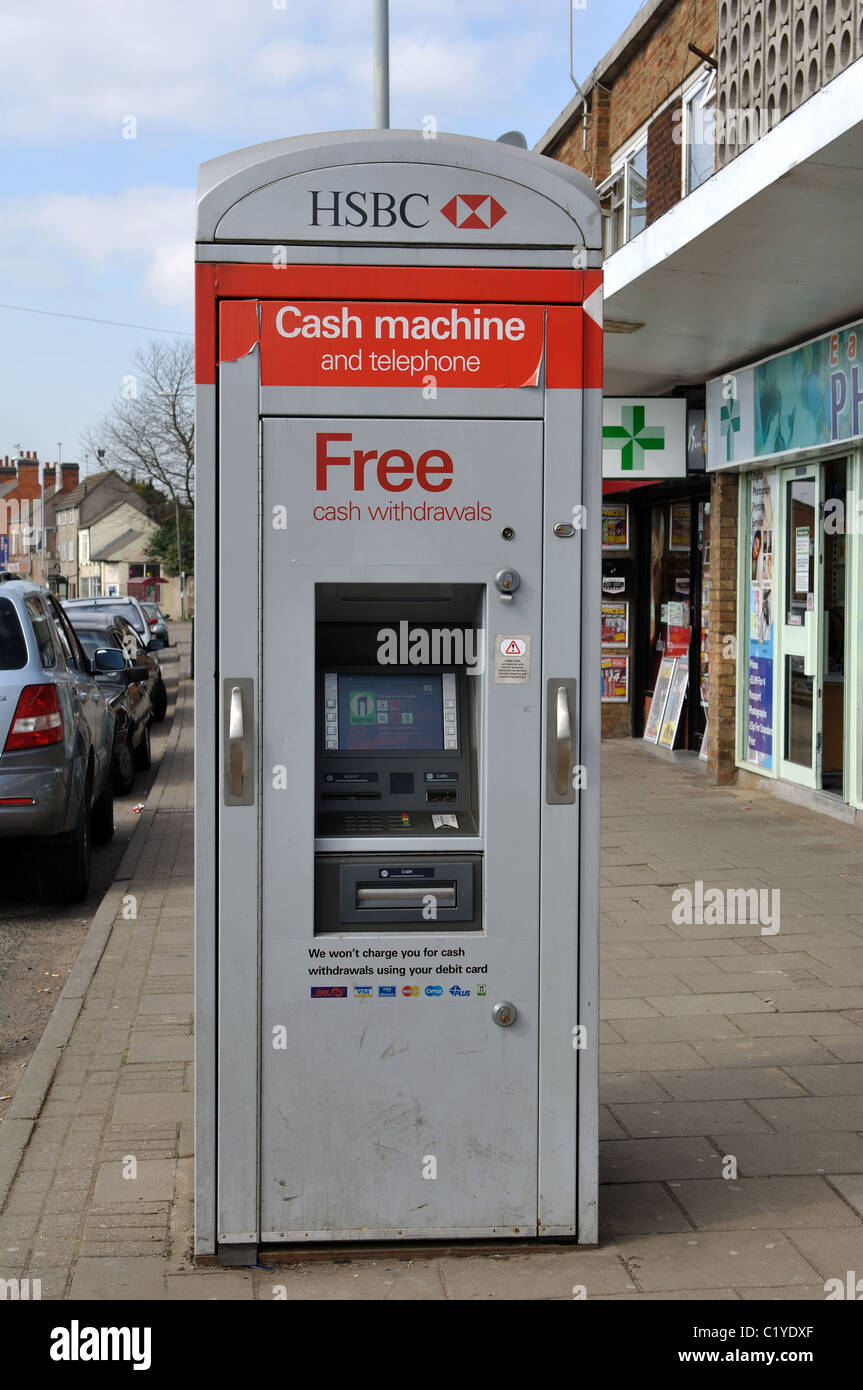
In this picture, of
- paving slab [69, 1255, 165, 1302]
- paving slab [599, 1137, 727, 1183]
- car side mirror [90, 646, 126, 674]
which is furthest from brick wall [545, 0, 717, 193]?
paving slab [69, 1255, 165, 1302]

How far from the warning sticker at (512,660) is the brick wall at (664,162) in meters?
10.0

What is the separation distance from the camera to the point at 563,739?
373 cm

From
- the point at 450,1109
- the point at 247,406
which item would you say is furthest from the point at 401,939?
the point at 247,406

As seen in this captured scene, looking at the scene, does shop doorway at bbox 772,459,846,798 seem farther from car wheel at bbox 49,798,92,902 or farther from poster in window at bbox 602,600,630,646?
car wheel at bbox 49,798,92,902

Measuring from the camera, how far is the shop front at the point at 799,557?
10516 mm

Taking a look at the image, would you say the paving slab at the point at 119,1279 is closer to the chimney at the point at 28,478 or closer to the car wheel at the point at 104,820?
the car wheel at the point at 104,820

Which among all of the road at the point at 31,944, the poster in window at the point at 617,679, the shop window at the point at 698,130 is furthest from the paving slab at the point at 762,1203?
the poster in window at the point at 617,679

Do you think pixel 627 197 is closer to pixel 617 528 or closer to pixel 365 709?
pixel 617 528

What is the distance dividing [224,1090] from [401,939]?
60 centimetres

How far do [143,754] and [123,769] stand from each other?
1980mm

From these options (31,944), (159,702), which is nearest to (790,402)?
(31,944)

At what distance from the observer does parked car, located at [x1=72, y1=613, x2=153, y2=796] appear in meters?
13.6

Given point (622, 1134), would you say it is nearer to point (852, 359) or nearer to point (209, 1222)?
point (209, 1222)

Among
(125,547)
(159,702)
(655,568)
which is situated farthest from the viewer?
(125,547)
